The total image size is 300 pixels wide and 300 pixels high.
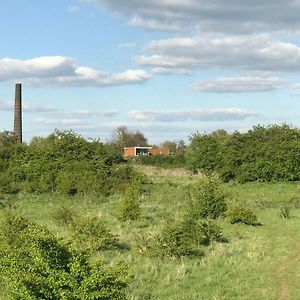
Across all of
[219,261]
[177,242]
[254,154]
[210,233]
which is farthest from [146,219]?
[254,154]

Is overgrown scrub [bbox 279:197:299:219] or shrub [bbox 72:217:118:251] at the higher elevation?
shrub [bbox 72:217:118:251]

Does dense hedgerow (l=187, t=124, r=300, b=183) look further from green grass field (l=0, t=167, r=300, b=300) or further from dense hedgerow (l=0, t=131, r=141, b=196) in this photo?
green grass field (l=0, t=167, r=300, b=300)

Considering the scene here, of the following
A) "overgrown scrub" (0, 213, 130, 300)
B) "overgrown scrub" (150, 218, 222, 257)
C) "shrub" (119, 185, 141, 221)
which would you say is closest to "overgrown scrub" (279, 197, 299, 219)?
"shrub" (119, 185, 141, 221)

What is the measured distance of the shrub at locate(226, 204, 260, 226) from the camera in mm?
20688

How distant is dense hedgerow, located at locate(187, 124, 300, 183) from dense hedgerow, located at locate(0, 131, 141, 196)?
24.0 feet

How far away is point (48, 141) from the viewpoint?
38.1 meters

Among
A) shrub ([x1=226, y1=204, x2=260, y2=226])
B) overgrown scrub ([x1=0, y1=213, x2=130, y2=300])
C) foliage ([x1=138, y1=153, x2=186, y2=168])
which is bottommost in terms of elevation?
shrub ([x1=226, y1=204, x2=260, y2=226])

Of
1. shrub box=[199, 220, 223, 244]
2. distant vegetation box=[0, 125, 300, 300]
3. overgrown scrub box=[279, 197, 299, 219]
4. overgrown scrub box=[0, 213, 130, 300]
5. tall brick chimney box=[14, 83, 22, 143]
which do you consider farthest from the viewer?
tall brick chimney box=[14, 83, 22, 143]

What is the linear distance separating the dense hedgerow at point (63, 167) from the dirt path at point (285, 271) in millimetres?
19437

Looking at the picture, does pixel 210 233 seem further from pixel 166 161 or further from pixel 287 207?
pixel 166 161

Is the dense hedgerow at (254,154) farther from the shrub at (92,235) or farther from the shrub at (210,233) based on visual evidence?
the shrub at (92,235)

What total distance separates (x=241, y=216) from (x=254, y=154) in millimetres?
19088

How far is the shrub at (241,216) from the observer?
2069 centimetres

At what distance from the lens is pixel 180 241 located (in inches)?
563
